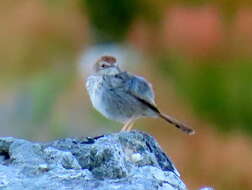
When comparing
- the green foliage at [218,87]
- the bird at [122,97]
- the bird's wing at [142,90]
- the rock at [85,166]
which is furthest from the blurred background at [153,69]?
the rock at [85,166]

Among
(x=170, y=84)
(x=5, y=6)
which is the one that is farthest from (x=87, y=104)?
(x=5, y=6)

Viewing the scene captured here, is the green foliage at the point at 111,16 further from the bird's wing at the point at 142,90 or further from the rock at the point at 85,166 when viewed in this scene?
the rock at the point at 85,166

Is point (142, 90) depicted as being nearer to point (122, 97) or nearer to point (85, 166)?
point (122, 97)

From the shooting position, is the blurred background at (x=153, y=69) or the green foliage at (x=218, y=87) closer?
the blurred background at (x=153, y=69)

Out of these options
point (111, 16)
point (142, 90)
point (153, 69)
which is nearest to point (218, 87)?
point (153, 69)

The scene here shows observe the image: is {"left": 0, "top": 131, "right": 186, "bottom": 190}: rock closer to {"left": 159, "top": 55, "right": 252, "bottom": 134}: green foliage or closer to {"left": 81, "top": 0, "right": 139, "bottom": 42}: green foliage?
{"left": 159, "top": 55, "right": 252, "bottom": 134}: green foliage

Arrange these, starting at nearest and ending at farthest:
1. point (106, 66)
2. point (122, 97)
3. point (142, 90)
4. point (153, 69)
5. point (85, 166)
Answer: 1. point (85, 166)
2. point (142, 90)
3. point (122, 97)
4. point (106, 66)
5. point (153, 69)

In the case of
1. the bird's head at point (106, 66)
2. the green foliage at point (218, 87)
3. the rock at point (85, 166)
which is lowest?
the green foliage at point (218, 87)
